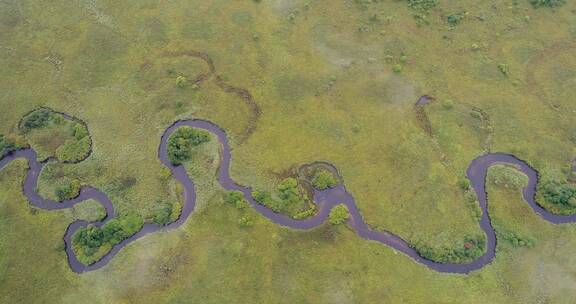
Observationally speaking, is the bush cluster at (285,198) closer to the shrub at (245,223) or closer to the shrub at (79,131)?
the shrub at (245,223)

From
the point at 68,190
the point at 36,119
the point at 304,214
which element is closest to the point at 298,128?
the point at 304,214

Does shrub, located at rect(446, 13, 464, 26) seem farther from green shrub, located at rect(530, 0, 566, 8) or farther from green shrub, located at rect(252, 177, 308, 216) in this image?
green shrub, located at rect(252, 177, 308, 216)

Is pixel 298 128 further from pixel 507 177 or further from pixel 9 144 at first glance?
pixel 9 144

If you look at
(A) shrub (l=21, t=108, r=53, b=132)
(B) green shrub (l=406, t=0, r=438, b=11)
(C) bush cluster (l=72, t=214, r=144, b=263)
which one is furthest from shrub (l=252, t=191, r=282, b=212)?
(B) green shrub (l=406, t=0, r=438, b=11)

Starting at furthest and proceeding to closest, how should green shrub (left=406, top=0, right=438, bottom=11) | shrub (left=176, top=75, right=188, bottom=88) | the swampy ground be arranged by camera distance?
green shrub (left=406, top=0, right=438, bottom=11) < shrub (left=176, top=75, right=188, bottom=88) < the swampy ground

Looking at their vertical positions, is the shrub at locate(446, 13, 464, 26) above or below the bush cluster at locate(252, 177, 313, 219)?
above

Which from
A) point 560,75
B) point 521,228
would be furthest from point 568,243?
point 560,75

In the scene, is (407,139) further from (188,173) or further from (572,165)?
(188,173)
